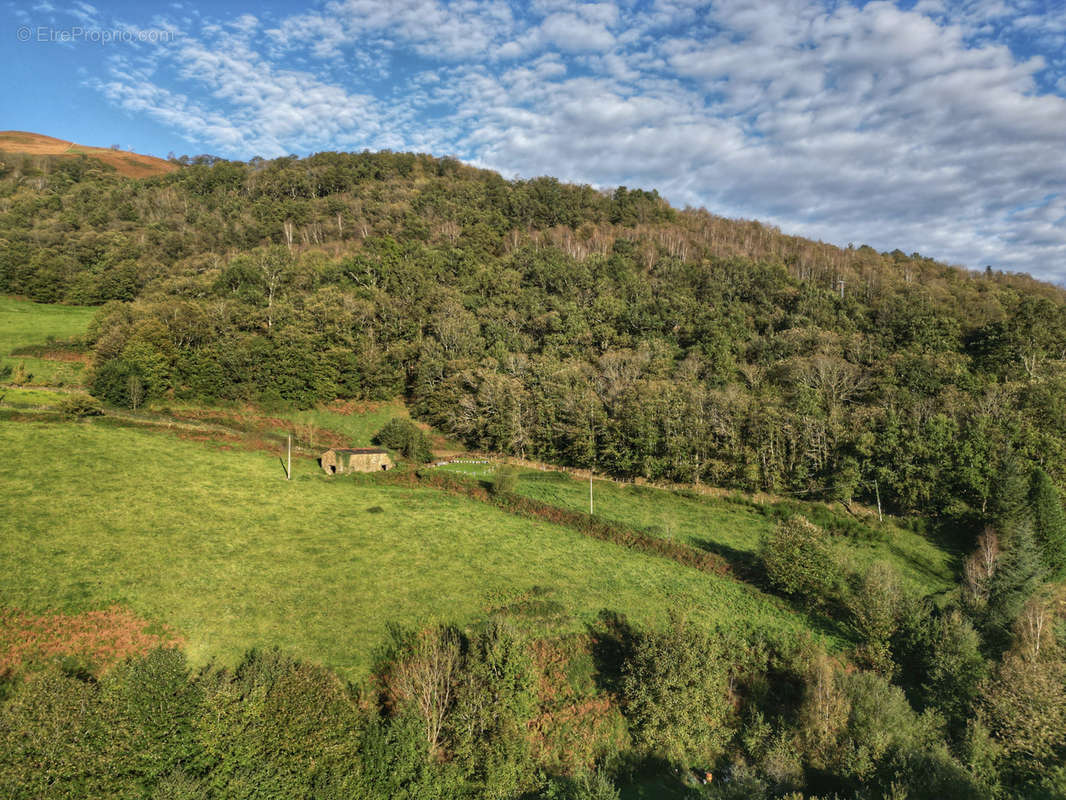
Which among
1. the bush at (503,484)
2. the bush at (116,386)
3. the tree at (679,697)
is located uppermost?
the bush at (116,386)

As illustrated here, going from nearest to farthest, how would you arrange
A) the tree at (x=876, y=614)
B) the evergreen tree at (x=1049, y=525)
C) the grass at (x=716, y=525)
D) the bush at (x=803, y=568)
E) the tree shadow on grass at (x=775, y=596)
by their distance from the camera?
the tree at (x=876, y=614)
the tree shadow on grass at (x=775, y=596)
the bush at (x=803, y=568)
the evergreen tree at (x=1049, y=525)
the grass at (x=716, y=525)

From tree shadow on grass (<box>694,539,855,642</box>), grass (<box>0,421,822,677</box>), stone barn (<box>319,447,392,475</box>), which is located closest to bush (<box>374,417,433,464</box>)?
stone barn (<box>319,447,392,475</box>)

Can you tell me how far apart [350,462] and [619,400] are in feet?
113

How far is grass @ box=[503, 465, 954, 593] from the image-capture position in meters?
41.8

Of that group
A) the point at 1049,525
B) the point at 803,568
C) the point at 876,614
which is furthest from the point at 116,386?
the point at 1049,525

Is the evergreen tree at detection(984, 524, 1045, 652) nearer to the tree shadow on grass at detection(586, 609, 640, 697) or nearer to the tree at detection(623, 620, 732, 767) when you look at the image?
the tree at detection(623, 620, 732, 767)

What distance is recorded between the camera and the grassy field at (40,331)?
211 ft

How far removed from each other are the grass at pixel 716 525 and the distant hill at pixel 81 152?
6922 inches

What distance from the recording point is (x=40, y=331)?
2997 inches

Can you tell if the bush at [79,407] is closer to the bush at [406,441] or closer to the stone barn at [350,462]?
the stone barn at [350,462]

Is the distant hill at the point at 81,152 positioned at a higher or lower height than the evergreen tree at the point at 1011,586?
higher

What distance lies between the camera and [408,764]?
2028cm

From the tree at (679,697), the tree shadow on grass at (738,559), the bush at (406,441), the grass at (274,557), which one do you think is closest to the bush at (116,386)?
the grass at (274,557)

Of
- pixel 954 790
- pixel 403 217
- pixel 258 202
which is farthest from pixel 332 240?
pixel 954 790
